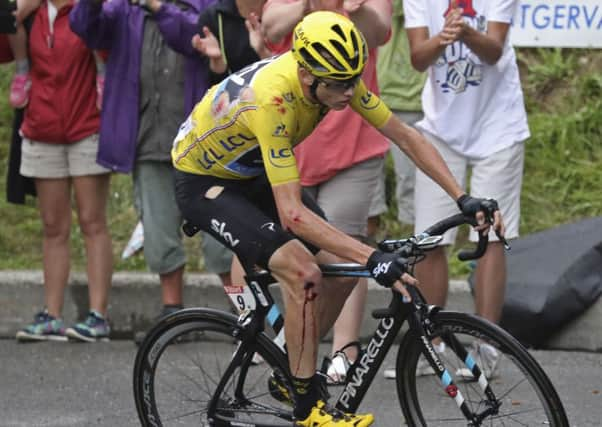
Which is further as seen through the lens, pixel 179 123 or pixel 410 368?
pixel 179 123

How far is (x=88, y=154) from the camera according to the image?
7.53 meters

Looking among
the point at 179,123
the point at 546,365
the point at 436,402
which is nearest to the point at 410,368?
the point at 436,402

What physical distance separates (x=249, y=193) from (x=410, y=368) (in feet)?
3.08

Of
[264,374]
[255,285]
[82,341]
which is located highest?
[255,285]

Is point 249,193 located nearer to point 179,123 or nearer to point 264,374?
point 264,374

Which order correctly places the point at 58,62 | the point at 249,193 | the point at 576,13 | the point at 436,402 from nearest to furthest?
the point at 436,402, the point at 249,193, the point at 58,62, the point at 576,13

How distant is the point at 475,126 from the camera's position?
670 centimetres

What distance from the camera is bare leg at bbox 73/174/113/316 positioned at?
757 cm

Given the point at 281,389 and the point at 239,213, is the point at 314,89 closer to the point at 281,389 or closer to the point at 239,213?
the point at 239,213

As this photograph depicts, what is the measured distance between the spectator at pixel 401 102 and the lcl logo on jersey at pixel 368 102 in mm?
2235

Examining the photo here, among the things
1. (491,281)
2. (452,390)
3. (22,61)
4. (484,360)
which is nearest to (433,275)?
(491,281)

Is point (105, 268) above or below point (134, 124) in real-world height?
below

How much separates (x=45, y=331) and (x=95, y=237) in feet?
1.83

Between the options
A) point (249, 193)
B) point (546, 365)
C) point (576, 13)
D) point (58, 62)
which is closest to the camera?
point (249, 193)
